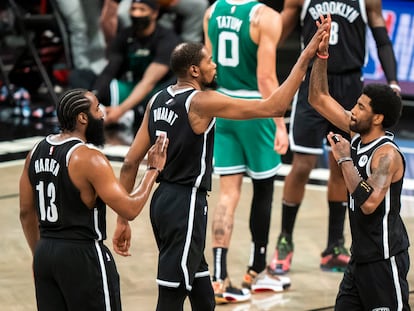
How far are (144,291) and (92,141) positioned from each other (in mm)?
2262

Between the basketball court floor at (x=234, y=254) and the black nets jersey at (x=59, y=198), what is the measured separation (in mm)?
1870

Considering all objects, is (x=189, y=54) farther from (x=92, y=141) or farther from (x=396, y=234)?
(x=396, y=234)

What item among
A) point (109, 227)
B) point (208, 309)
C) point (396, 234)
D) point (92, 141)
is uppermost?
point (92, 141)

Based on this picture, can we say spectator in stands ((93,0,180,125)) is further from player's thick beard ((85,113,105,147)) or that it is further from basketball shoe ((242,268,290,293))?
player's thick beard ((85,113,105,147))

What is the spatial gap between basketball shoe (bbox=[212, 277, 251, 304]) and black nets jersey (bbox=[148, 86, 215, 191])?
135cm

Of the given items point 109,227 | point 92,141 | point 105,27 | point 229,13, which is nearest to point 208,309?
point 92,141

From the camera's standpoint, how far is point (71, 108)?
5359 mm

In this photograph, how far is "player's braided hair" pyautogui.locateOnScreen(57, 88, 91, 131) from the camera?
5359 mm

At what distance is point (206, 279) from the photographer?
6195 mm

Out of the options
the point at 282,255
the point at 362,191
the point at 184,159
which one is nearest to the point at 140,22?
the point at 282,255

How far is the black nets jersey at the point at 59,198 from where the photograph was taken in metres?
5.27

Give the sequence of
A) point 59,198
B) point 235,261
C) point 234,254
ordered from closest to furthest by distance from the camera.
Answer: point 59,198 → point 235,261 → point 234,254

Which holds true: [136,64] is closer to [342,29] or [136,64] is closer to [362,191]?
[342,29]

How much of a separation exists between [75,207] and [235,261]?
2999mm
